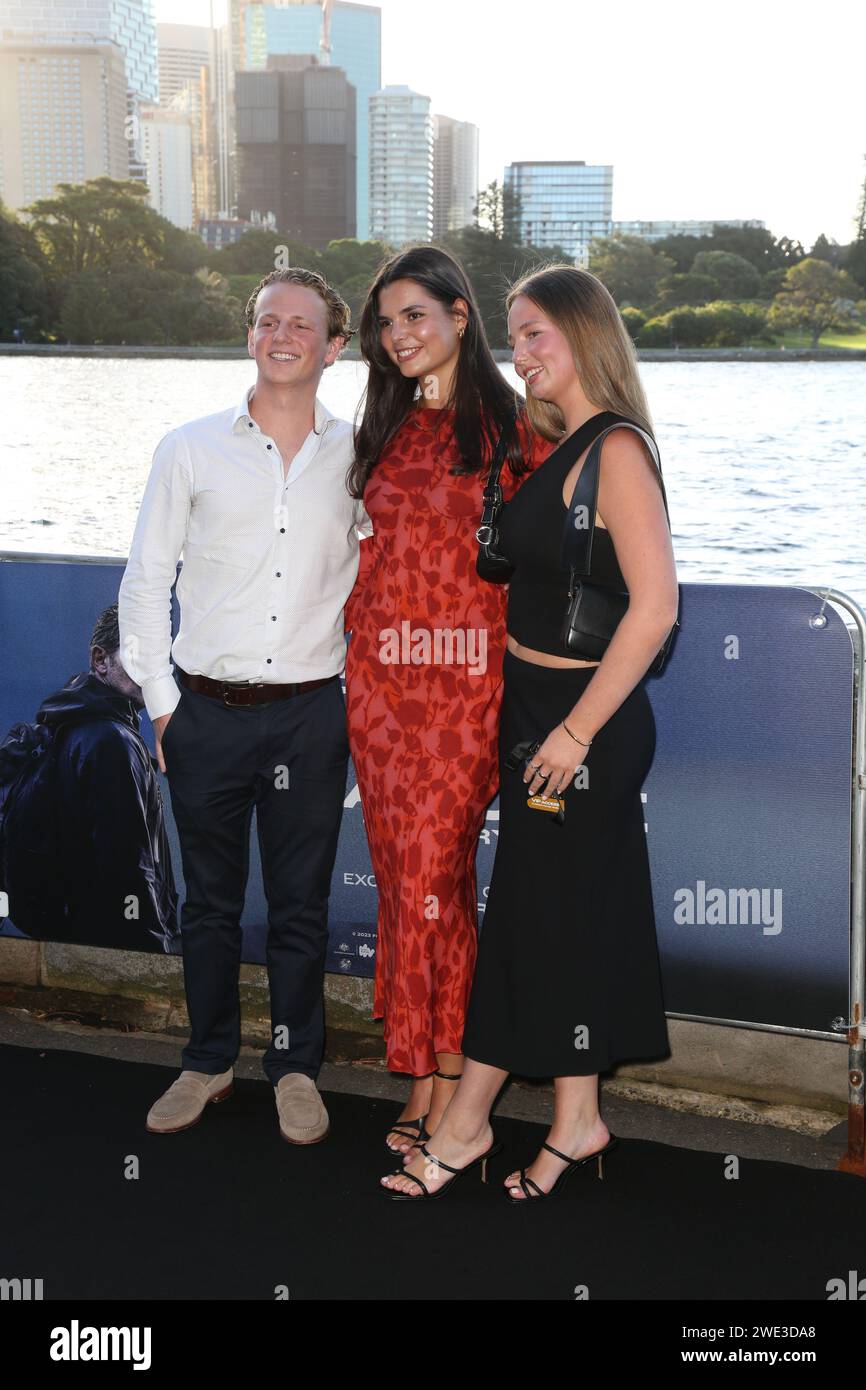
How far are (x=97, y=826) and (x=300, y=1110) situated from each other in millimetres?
1061

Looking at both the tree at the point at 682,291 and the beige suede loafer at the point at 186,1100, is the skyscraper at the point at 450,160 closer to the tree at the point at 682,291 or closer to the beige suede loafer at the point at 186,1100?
the tree at the point at 682,291

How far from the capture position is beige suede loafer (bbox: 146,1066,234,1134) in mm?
3205

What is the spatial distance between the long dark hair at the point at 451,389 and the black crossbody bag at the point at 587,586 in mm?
342

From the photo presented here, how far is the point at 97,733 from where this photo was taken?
378cm

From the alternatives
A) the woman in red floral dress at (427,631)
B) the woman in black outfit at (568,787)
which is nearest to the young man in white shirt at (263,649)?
the woman in red floral dress at (427,631)

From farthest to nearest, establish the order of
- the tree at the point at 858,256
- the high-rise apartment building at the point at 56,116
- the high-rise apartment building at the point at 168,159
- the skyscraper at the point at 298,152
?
the high-rise apartment building at the point at 168,159, the high-rise apartment building at the point at 56,116, the skyscraper at the point at 298,152, the tree at the point at 858,256

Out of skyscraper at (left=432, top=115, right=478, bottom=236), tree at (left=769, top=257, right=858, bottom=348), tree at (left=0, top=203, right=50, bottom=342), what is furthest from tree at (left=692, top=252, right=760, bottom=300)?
skyscraper at (left=432, top=115, right=478, bottom=236)

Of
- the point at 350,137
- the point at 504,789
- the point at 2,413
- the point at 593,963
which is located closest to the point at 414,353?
the point at 504,789

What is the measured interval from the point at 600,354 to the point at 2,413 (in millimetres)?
45531

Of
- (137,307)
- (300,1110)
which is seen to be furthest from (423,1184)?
(137,307)

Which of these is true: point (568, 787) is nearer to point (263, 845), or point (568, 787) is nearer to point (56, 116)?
point (263, 845)

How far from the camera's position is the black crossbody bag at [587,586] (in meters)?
2.57

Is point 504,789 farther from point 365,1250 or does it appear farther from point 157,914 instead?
point 157,914

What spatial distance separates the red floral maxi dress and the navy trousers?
0.54ft
